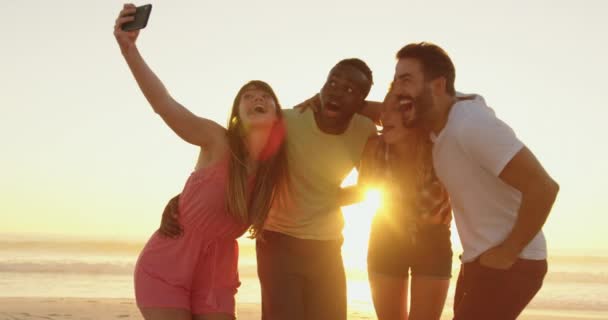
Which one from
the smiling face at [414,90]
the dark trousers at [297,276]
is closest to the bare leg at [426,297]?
the dark trousers at [297,276]

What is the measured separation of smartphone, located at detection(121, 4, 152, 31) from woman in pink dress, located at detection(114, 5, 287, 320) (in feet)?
0.18

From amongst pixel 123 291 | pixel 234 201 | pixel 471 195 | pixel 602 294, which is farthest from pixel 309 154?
pixel 602 294

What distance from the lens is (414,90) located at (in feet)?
16.4

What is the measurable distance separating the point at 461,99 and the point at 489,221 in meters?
0.79

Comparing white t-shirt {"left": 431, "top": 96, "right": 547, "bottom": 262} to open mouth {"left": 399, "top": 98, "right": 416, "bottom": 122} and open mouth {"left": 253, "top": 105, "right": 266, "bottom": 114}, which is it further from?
open mouth {"left": 253, "top": 105, "right": 266, "bottom": 114}

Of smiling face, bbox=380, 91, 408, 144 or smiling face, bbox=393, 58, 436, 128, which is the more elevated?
smiling face, bbox=393, 58, 436, 128

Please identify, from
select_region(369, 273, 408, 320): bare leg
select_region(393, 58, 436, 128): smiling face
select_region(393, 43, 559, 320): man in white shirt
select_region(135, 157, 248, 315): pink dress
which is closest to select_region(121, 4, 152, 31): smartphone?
select_region(135, 157, 248, 315): pink dress

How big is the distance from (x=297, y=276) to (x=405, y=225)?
3.18ft

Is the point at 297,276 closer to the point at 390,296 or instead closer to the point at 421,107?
the point at 390,296

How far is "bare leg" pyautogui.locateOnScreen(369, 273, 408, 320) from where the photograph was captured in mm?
6262

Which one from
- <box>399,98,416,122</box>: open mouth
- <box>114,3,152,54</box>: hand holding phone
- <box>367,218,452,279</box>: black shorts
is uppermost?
<box>114,3,152,54</box>: hand holding phone

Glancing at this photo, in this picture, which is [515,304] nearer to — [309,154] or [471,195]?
[471,195]

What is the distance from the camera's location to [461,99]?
4848 millimetres

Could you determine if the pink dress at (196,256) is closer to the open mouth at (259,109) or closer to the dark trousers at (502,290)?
the open mouth at (259,109)
